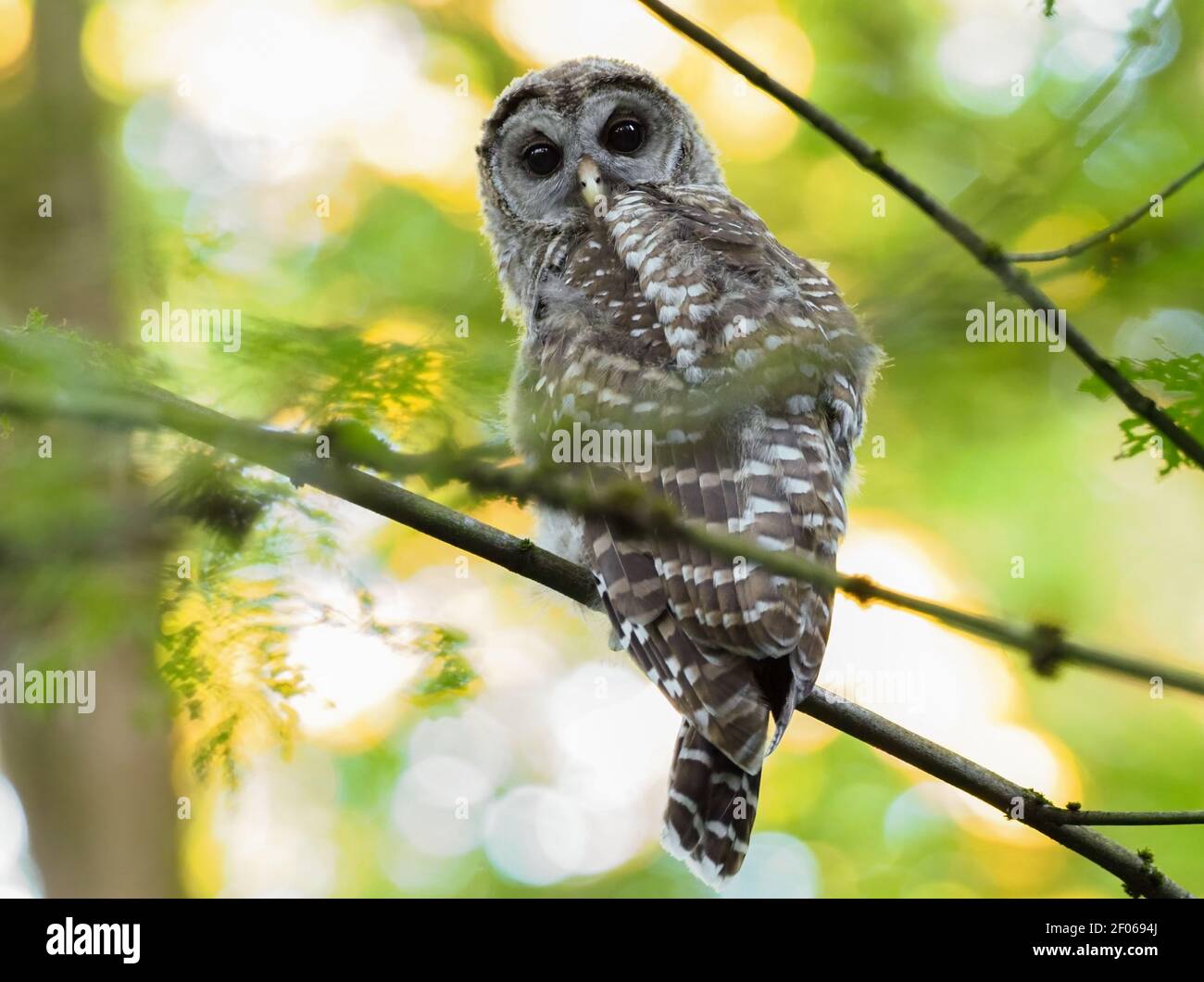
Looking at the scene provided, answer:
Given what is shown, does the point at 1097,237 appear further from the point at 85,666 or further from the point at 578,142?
the point at 85,666

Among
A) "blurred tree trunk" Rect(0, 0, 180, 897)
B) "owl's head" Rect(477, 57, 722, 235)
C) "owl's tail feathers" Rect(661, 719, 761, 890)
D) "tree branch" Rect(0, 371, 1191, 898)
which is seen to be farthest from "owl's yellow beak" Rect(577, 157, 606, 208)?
"owl's tail feathers" Rect(661, 719, 761, 890)

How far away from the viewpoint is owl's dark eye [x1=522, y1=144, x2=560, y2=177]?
4.52 meters

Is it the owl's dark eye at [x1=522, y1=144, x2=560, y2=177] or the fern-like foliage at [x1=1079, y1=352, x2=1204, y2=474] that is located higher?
the owl's dark eye at [x1=522, y1=144, x2=560, y2=177]

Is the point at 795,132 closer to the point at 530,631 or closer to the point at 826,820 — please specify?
the point at 530,631

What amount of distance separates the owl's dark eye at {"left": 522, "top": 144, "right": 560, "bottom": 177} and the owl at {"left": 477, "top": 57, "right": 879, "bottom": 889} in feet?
2.08

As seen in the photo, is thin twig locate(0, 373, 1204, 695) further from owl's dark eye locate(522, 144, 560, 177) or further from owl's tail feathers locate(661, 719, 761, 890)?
owl's dark eye locate(522, 144, 560, 177)

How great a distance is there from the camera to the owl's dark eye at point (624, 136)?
14.8 feet

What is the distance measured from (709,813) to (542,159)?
2.63 meters

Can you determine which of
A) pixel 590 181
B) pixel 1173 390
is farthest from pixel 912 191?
pixel 590 181

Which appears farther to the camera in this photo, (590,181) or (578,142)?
(578,142)

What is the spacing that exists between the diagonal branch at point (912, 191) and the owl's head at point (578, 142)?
253 centimetres

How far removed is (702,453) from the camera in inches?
113

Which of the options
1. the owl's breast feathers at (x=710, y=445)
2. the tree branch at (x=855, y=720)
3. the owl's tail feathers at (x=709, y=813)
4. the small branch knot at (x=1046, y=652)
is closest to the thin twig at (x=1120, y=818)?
the tree branch at (x=855, y=720)
